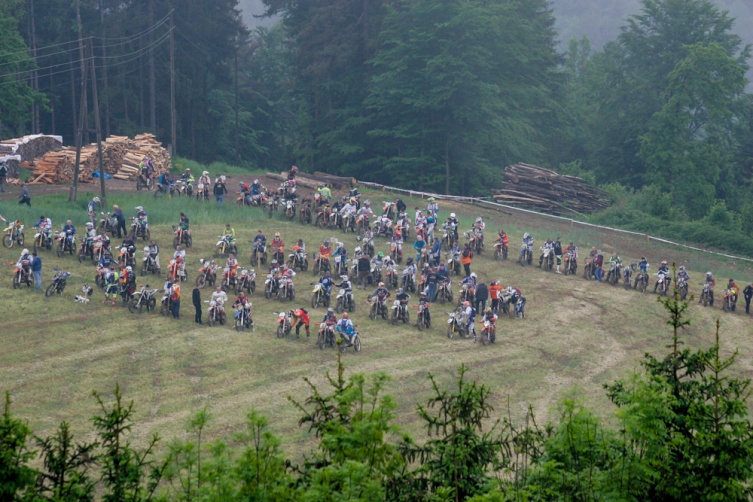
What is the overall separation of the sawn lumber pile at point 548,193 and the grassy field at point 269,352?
19.0 metres

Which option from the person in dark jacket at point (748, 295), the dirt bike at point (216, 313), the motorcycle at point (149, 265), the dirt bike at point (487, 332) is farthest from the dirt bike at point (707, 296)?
the motorcycle at point (149, 265)

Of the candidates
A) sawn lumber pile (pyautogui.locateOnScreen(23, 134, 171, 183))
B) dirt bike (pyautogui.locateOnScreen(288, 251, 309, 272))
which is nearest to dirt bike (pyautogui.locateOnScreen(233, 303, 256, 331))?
dirt bike (pyautogui.locateOnScreen(288, 251, 309, 272))

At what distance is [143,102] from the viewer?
76.1 meters

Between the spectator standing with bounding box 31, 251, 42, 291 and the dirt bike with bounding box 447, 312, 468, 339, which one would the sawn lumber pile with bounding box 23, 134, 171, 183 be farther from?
the dirt bike with bounding box 447, 312, 468, 339

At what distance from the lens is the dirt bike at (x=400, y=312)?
32.7 m

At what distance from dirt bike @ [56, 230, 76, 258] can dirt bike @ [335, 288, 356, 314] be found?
1063 centimetres

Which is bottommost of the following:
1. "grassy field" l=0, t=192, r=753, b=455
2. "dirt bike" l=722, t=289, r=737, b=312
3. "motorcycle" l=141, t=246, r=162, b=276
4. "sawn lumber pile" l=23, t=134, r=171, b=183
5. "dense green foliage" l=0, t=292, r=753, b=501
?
"grassy field" l=0, t=192, r=753, b=455

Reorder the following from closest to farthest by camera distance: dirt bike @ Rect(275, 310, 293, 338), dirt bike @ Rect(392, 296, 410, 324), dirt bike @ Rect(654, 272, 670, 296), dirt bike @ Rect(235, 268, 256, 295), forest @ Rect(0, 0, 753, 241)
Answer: dirt bike @ Rect(275, 310, 293, 338), dirt bike @ Rect(392, 296, 410, 324), dirt bike @ Rect(235, 268, 256, 295), dirt bike @ Rect(654, 272, 670, 296), forest @ Rect(0, 0, 753, 241)

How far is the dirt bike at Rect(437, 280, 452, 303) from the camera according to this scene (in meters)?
35.7

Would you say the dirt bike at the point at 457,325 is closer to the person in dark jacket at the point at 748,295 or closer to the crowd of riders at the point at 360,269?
the crowd of riders at the point at 360,269

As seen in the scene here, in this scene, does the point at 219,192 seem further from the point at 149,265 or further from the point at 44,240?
the point at 149,265

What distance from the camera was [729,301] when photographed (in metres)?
38.7

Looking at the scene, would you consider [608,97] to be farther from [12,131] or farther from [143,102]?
[12,131]

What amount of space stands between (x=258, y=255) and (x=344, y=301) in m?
6.22
